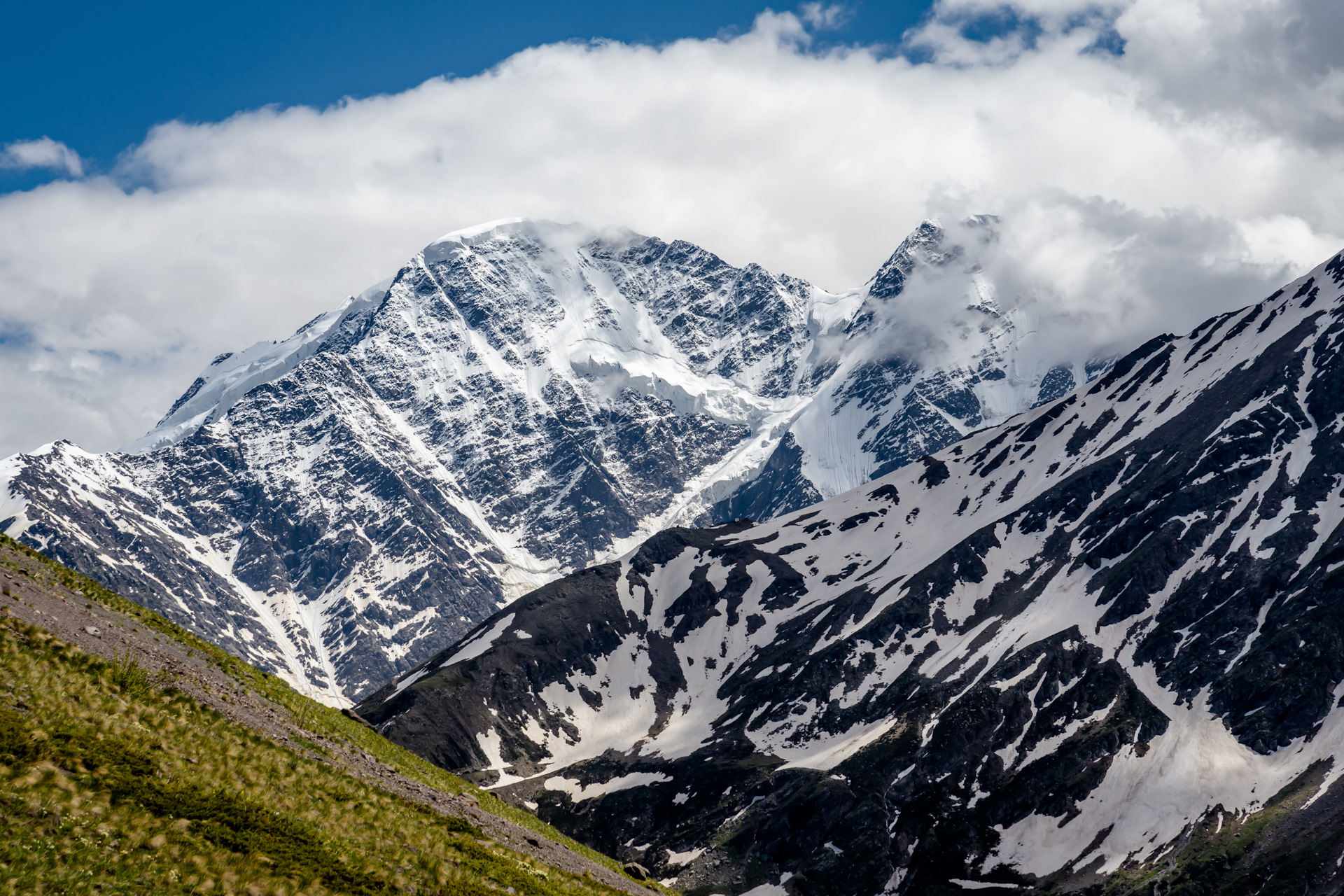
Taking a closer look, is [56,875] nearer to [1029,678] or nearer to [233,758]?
[233,758]

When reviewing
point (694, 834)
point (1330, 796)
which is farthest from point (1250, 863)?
point (694, 834)

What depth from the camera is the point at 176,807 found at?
957 inches

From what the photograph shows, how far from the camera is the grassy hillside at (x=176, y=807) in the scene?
70.5 ft

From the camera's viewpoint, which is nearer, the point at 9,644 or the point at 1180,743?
the point at 9,644

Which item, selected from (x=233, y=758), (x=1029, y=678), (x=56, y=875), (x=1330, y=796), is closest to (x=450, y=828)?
(x=233, y=758)

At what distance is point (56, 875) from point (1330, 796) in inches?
6409

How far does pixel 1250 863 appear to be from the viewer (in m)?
136

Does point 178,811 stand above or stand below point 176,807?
below

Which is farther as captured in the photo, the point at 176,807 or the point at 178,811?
the point at 176,807

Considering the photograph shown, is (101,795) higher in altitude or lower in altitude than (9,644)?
lower

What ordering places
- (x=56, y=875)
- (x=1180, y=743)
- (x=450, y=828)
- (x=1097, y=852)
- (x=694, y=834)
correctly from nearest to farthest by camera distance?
1. (x=56, y=875)
2. (x=450, y=828)
3. (x=1097, y=852)
4. (x=1180, y=743)
5. (x=694, y=834)

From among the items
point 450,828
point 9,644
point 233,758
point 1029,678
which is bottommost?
point 1029,678

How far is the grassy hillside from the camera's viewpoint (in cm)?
2148

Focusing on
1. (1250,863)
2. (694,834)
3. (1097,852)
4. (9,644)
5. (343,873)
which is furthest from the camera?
(694,834)
